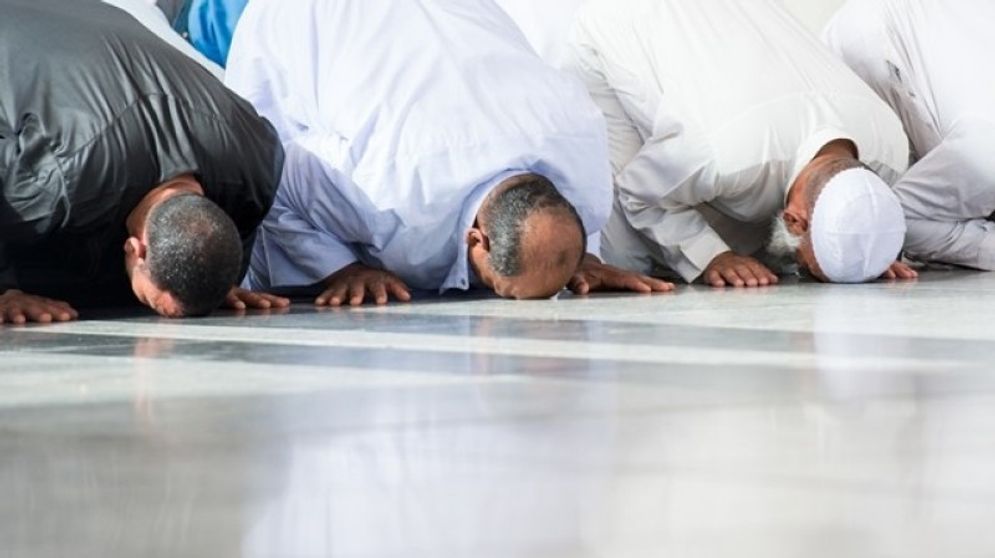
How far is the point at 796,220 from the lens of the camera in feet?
12.7

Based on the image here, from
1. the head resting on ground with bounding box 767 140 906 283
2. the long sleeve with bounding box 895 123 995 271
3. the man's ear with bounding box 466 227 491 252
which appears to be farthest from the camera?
the long sleeve with bounding box 895 123 995 271

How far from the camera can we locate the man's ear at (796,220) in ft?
12.6

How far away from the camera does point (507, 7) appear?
475 centimetres

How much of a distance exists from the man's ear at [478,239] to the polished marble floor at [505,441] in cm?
60

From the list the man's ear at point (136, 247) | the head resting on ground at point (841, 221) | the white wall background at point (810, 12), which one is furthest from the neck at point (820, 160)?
the white wall background at point (810, 12)

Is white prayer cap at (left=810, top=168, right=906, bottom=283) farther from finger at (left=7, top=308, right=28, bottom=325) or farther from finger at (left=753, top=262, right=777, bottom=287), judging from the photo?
finger at (left=7, top=308, right=28, bottom=325)

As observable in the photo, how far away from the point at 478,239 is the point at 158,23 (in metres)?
1.25

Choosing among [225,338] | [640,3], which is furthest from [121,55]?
[640,3]

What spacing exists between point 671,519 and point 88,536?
43 centimetres

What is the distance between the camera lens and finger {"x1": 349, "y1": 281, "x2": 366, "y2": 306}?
339cm

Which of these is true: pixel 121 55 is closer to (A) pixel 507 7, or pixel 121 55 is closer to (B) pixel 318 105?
(B) pixel 318 105

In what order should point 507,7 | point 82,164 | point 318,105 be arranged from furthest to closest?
point 507,7, point 318,105, point 82,164

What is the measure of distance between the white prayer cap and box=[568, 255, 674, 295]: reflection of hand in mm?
378

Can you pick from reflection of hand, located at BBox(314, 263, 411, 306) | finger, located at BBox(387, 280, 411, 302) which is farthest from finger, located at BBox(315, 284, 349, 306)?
finger, located at BBox(387, 280, 411, 302)
